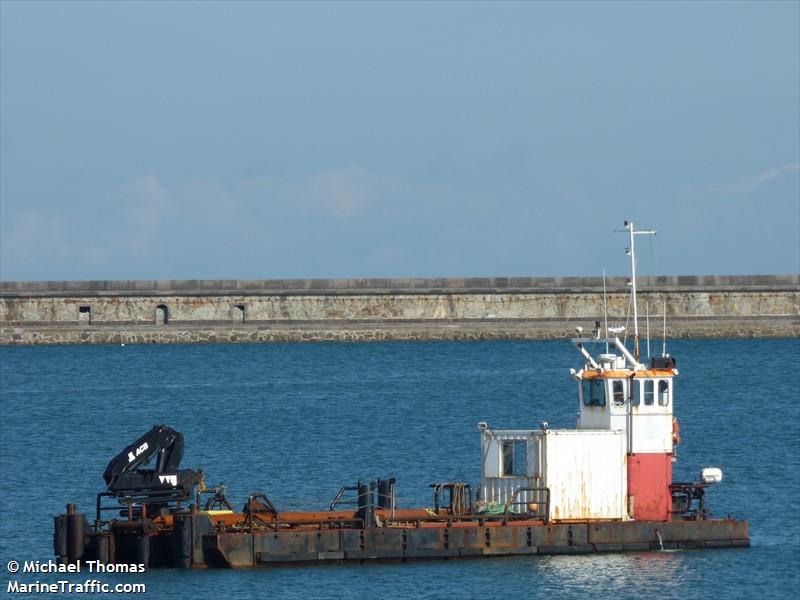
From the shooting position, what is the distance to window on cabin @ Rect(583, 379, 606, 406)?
34219mm

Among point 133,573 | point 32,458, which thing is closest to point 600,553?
point 133,573

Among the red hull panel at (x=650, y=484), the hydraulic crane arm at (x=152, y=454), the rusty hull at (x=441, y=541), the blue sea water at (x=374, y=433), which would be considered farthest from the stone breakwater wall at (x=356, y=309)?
the rusty hull at (x=441, y=541)

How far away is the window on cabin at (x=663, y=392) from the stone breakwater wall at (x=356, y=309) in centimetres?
6358

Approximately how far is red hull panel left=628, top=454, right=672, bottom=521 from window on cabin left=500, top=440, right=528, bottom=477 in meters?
→ 1.91

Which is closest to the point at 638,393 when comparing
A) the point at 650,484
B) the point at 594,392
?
the point at 594,392

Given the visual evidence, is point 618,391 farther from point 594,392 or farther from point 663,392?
point 663,392

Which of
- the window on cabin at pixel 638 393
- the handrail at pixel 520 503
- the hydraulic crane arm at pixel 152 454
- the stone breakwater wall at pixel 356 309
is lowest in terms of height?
the handrail at pixel 520 503

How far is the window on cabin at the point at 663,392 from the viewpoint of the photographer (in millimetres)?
34031

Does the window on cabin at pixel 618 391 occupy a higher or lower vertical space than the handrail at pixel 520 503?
higher

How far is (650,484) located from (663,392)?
1693 millimetres

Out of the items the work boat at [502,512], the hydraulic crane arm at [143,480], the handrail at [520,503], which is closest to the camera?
the work boat at [502,512]

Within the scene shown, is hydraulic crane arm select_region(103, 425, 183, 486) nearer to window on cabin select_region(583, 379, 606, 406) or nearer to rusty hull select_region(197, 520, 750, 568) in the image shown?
rusty hull select_region(197, 520, 750, 568)

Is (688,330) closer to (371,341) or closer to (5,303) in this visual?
(371,341)

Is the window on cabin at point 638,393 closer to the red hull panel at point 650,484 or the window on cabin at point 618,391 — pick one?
the window on cabin at point 618,391
